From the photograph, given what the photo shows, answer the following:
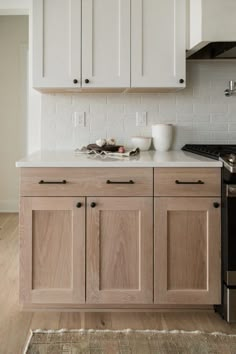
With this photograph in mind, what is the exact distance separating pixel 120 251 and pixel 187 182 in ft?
1.77

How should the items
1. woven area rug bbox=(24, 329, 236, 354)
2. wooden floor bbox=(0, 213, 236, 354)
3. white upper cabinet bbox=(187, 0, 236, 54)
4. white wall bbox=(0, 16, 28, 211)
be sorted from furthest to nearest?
white wall bbox=(0, 16, 28, 211), white upper cabinet bbox=(187, 0, 236, 54), wooden floor bbox=(0, 213, 236, 354), woven area rug bbox=(24, 329, 236, 354)

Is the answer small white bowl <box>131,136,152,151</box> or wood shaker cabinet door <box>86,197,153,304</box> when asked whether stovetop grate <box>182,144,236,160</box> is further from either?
wood shaker cabinet door <box>86,197,153,304</box>

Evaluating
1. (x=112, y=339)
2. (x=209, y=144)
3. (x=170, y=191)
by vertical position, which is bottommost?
(x=112, y=339)

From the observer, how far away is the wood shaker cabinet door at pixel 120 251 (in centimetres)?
265

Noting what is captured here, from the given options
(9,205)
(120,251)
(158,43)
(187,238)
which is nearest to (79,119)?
(158,43)

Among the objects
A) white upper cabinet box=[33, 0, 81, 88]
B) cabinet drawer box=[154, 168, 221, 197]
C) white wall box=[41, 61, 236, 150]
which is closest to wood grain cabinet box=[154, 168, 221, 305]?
cabinet drawer box=[154, 168, 221, 197]

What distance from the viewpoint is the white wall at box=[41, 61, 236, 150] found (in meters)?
3.41

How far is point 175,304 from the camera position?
2734 millimetres

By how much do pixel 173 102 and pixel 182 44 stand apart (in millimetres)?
478

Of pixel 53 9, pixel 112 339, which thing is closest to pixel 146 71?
pixel 53 9

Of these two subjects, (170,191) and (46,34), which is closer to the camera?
(170,191)

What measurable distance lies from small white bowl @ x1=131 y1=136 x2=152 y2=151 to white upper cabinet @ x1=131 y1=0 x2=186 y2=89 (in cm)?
41

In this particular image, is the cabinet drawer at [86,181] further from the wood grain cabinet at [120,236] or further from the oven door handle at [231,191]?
the oven door handle at [231,191]

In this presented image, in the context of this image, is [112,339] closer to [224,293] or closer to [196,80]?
[224,293]
